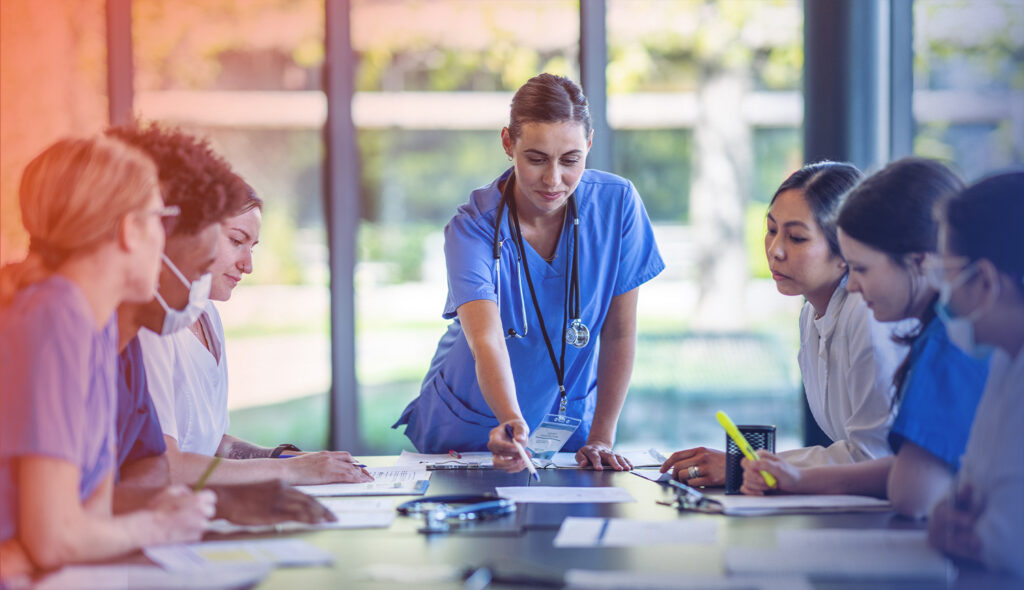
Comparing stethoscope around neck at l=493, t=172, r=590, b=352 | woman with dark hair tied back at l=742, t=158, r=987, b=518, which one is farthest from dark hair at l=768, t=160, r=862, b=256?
stethoscope around neck at l=493, t=172, r=590, b=352

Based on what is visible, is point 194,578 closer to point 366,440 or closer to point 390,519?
point 390,519

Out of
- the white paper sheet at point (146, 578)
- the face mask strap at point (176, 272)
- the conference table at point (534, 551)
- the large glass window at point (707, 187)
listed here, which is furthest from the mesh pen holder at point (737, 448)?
the large glass window at point (707, 187)

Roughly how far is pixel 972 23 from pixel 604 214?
229cm

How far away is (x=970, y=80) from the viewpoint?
4.04 meters

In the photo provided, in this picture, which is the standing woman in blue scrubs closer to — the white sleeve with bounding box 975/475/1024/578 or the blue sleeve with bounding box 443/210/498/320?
the blue sleeve with bounding box 443/210/498/320

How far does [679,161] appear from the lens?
462 cm

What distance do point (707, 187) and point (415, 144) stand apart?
139 centimetres

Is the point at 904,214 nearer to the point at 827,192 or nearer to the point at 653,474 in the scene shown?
the point at 827,192

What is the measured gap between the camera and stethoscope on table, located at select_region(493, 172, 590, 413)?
2543mm

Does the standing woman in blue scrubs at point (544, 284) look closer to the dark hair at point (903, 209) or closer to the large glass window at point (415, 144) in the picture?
the dark hair at point (903, 209)

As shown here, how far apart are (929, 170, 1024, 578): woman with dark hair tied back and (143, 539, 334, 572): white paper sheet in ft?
3.16

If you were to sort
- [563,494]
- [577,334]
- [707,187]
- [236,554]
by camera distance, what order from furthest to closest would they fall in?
[707,187] → [577,334] → [563,494] → [236,554]

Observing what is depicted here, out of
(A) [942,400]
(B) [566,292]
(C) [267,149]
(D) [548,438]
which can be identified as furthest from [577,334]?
(C) [267,149]

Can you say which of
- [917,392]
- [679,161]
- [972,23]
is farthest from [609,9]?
[917,392]
